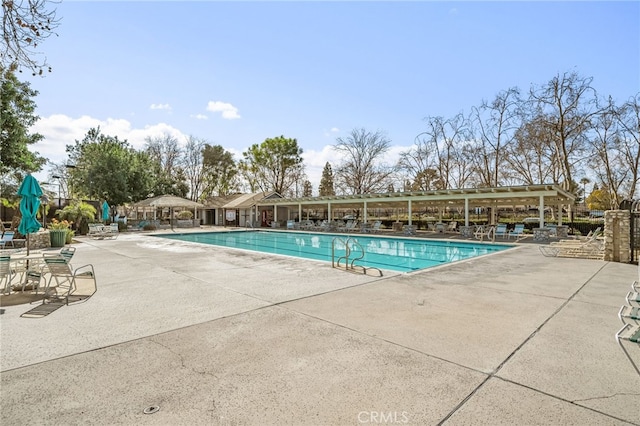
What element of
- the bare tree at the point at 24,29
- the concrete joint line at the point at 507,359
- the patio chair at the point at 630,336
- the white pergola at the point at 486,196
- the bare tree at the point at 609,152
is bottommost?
the concrete joint line at the point at 507,359

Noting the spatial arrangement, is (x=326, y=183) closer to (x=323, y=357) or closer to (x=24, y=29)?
(x=24, y=29)

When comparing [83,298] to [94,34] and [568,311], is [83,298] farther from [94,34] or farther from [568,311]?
[568,311]

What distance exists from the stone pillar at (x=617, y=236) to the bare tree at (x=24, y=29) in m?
13.0

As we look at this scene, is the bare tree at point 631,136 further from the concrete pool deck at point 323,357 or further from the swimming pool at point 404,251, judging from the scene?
the concrete pool deck at point 323,357

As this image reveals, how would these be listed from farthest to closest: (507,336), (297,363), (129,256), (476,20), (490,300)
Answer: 1. (129,256)
2. (476,20)
3. (490,300)
4. (507,336)
5. (297,363)

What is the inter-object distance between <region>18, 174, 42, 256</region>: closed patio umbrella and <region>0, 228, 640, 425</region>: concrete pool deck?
233 cm

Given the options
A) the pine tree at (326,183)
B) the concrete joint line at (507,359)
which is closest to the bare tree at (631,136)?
the concrete joint line at (507,359)

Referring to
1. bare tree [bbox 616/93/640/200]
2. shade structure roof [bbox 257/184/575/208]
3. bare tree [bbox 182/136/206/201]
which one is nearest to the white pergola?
shade structure roof [bbox 257/184/575/208]

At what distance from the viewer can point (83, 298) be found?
214 inches

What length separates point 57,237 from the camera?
13.9 metres

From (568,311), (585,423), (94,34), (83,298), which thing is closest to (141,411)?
(585,423)

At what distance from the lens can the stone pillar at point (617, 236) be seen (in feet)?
30.3

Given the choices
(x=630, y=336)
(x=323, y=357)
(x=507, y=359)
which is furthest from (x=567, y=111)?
Answer: (x=323, y=357)

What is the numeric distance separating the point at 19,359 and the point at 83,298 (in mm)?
2533
